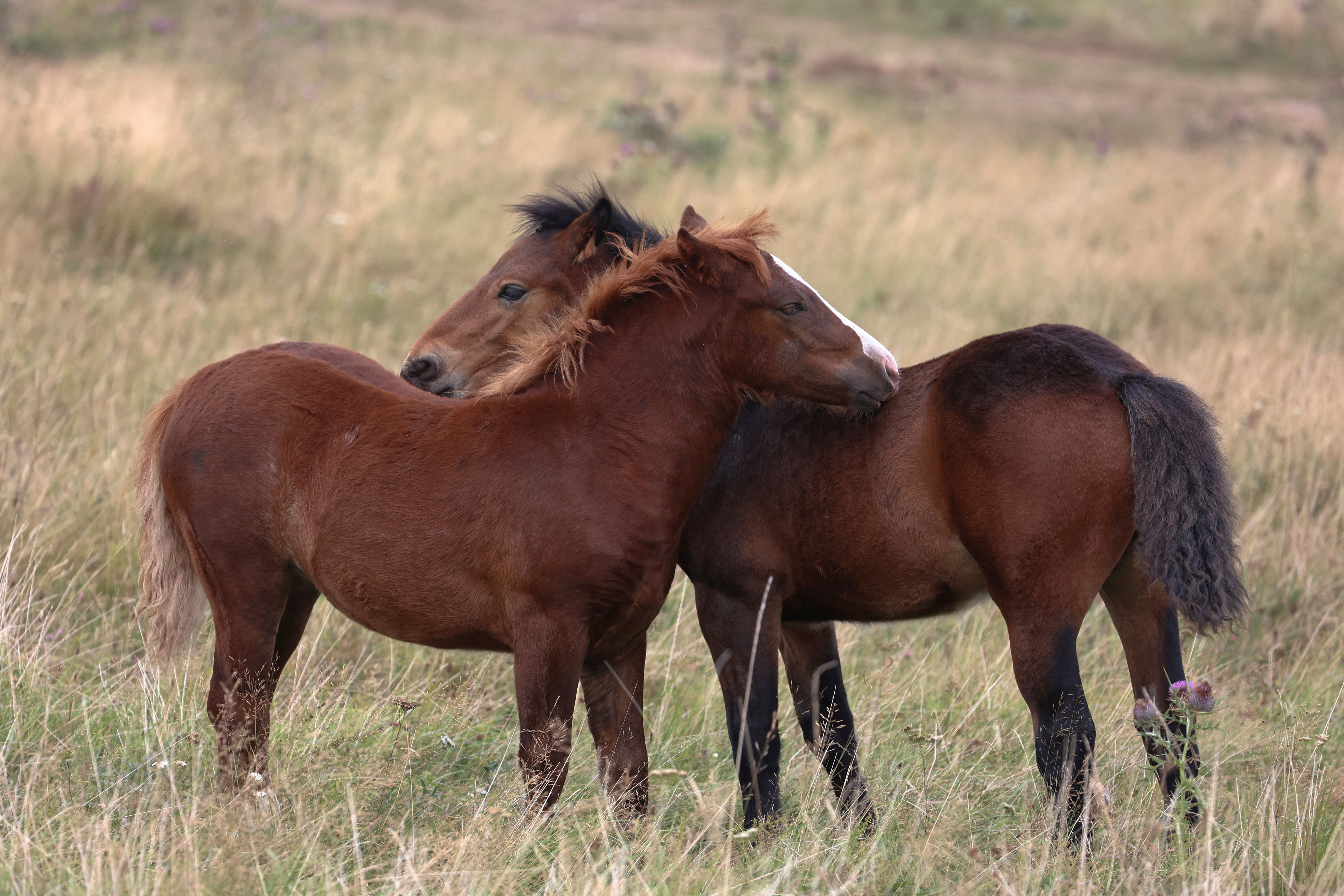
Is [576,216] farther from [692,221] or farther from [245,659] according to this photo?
[245,659]

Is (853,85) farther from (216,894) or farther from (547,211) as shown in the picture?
(216,894)

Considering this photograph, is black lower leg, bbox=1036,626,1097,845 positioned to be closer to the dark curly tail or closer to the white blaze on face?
the dark curly tail

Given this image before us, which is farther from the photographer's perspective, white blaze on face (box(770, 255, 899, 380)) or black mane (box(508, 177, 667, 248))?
black mane (box(508, 177, 667, 248))

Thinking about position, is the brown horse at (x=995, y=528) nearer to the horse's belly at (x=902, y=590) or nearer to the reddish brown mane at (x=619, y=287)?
the horse's belly at (x=902, y=590)

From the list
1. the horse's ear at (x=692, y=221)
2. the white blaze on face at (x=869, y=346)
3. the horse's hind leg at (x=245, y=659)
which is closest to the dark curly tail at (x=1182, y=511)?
the white blaze on face at (x=869, y=346)

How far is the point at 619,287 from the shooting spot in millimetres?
3025

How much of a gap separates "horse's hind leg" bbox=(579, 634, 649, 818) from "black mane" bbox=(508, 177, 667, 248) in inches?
48.5

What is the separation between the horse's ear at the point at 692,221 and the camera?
9.93 ft

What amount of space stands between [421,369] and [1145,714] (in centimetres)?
221

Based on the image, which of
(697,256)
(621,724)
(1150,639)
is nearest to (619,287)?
(697,256)

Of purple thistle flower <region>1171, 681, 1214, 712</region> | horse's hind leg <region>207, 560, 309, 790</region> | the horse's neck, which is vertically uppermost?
the horse's neck

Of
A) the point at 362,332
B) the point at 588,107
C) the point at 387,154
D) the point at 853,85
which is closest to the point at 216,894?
the point at 362,332

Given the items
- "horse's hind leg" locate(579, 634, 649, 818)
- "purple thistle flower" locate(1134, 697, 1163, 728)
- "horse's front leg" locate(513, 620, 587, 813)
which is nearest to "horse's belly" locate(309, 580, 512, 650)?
"horse's front leg" locate(513, 620, 587, 813)

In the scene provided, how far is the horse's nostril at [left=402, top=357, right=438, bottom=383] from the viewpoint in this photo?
3641 millimetres
